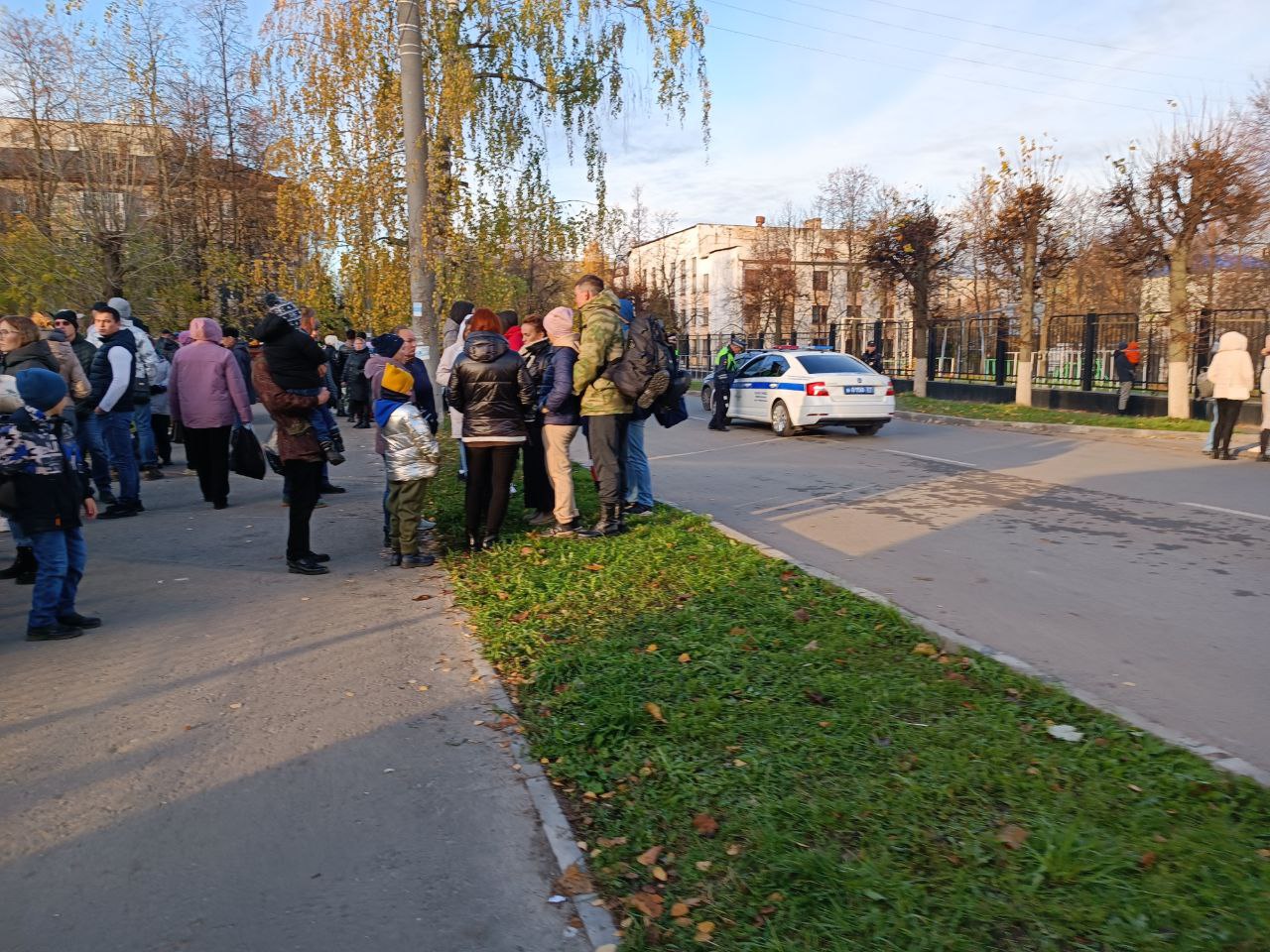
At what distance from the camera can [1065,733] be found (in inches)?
175

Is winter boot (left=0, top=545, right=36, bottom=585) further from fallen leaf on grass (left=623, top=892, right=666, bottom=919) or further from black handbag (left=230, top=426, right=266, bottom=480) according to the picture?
fallen leaf on grass (left=623, top=892, right=666, bottom=919)

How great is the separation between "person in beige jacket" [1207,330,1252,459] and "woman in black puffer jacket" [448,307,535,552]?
434 inches

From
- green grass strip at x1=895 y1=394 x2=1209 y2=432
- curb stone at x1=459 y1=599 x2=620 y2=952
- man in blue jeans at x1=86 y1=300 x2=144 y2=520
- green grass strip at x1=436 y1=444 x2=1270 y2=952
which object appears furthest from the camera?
green grass strip at x1=895 y1=394 x2=1209 y2=432

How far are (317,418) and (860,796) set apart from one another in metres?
8.91

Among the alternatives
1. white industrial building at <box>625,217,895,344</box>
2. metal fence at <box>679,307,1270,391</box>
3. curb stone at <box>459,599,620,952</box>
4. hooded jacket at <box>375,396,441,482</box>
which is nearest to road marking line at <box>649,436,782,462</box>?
hooded jacket at <box>375,396,441,482</box>

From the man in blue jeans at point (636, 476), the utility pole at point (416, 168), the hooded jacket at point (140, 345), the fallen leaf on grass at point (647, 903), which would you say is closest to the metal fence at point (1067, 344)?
the man in blue jeans at point (636, 476)

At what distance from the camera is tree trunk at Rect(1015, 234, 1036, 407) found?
23.3 m

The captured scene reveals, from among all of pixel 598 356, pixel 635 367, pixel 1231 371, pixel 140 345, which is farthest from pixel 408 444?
pixel 1231 371

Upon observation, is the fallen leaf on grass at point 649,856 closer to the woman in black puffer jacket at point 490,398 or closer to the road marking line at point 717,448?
the woman in black puffer jacket at point 490,398

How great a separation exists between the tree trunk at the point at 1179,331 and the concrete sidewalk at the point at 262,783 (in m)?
16.9

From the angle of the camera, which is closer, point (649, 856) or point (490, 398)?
point (649, 856)

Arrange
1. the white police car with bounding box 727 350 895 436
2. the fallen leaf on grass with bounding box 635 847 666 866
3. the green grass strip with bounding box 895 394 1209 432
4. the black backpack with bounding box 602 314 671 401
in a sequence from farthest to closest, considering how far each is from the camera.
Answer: the green grass strip with bounding box 895 394 1209 432
the white police car with bounding box 727 350 895 436
the black backpack with bounding box 602 314 671 401
the fallen leaf on grass with bounding box 635 847 666 866

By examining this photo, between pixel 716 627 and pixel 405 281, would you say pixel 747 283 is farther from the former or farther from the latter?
pixel 716 627

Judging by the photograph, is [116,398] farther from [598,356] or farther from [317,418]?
[598,356]
